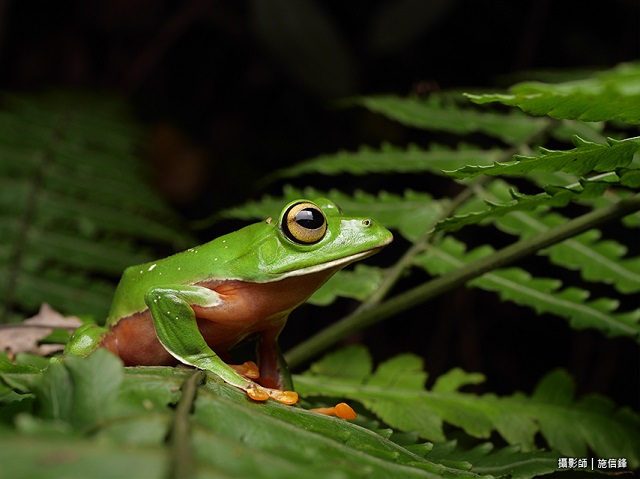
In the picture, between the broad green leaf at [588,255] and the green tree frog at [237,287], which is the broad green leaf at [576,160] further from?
the broad green leaf at [588,255]

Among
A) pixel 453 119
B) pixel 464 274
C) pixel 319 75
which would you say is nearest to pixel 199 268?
pixel 464 274

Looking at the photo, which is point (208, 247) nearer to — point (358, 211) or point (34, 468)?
point (358, 211)

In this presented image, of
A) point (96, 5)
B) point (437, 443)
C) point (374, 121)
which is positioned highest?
point (96, 5)

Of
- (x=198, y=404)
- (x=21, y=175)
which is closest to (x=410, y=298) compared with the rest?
(x=198, y=404)

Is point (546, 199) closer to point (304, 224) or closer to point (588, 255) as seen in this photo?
point (304, 224)

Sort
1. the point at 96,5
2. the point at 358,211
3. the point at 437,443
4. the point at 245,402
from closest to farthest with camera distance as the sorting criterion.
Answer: the point at 245,402 < the point at 437,443 < the point at 358,211 < the point at 96,5

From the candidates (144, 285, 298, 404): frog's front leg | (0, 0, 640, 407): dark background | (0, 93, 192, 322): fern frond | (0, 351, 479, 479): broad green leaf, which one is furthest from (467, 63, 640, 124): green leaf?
(0, 0, 640, 407): dark background
